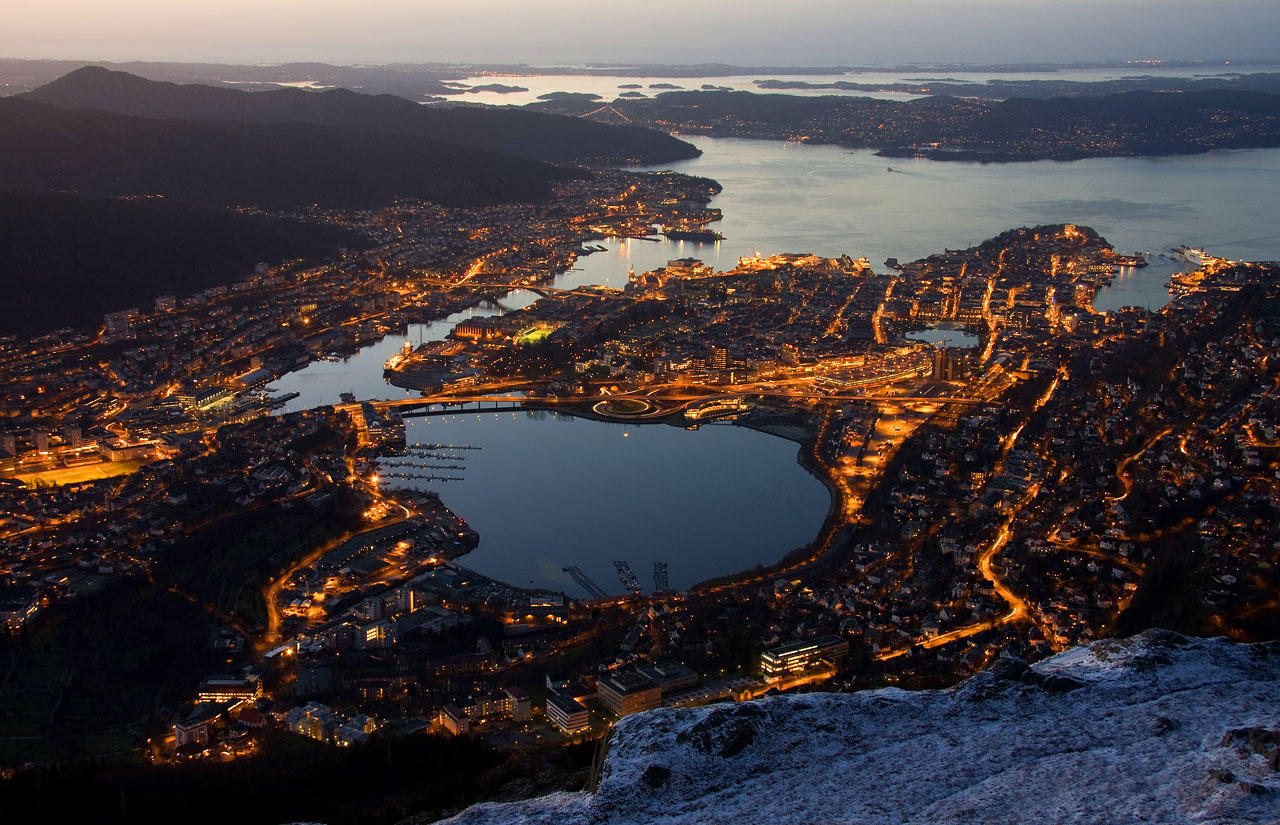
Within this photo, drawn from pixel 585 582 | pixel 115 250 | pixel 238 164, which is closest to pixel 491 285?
pixel 115 250

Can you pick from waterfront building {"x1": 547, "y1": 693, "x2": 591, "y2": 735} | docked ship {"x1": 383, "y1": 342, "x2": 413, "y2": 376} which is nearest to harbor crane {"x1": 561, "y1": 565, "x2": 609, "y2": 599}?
waterfront building {"x1": 547, "y1": 693, "x2": 591, "y2": 735}

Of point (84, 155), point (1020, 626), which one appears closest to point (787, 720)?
point (1020, 626)

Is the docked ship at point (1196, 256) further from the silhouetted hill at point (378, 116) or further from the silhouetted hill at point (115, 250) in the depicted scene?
the silhouetted hill at point (378, 116)

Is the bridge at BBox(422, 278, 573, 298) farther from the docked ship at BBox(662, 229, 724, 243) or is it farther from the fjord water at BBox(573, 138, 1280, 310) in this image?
the docked ship at BBox(662, 229, 724, 243)

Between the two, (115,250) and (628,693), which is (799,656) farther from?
(115,250)

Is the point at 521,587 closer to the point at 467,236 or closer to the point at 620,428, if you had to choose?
the point at 620,428

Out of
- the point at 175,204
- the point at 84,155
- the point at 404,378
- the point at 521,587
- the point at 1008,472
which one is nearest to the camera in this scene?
the point at 521,587

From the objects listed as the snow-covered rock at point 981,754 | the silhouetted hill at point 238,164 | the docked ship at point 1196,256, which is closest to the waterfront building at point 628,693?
the snow-covered rock at point 981,754

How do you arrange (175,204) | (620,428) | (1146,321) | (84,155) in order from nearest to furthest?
(620,428) → (1146,321) → (175,204) → (84,155)
